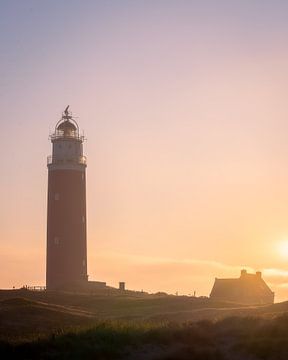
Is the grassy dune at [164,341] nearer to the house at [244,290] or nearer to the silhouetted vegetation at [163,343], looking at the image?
the silhouetted vegetation at [163,343]

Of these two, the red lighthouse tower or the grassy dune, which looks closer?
the grassy dune

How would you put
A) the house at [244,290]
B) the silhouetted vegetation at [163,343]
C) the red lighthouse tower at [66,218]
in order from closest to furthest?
the silhouetted vegetation at [163,343] < the red lighthouse tower at [66,218] < the house at [244,290]

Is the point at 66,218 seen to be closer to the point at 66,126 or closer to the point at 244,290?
the point at 66,126

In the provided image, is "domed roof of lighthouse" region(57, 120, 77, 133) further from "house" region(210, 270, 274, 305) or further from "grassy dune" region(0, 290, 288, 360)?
"grassy dune" region(0, 290, 288, 360)

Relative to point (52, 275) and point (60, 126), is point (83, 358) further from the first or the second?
point (60, 126)

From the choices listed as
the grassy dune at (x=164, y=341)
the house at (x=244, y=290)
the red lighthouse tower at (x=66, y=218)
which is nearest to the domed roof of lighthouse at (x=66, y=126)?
the red lighthouse tower at (x=66, y=218)

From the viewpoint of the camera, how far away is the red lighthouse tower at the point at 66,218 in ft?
257

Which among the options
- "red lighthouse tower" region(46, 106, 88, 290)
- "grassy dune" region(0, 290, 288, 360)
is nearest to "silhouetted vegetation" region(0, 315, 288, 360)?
"grassy dune" region(0, 290, 288, 360)

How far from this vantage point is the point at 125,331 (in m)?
35.0

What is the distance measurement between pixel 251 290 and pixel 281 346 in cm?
5519

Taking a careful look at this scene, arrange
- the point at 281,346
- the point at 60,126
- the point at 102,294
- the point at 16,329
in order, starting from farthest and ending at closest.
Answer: the point at 60,126, the point at 102,294, the point at 16,329, the point at 281,346

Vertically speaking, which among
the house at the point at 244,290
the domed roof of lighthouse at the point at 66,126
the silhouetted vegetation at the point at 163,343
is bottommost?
the silhouetted vegetation at the point at 163,343

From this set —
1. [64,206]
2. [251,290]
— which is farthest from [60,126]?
[251,290]

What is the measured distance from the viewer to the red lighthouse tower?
78.4 meters
